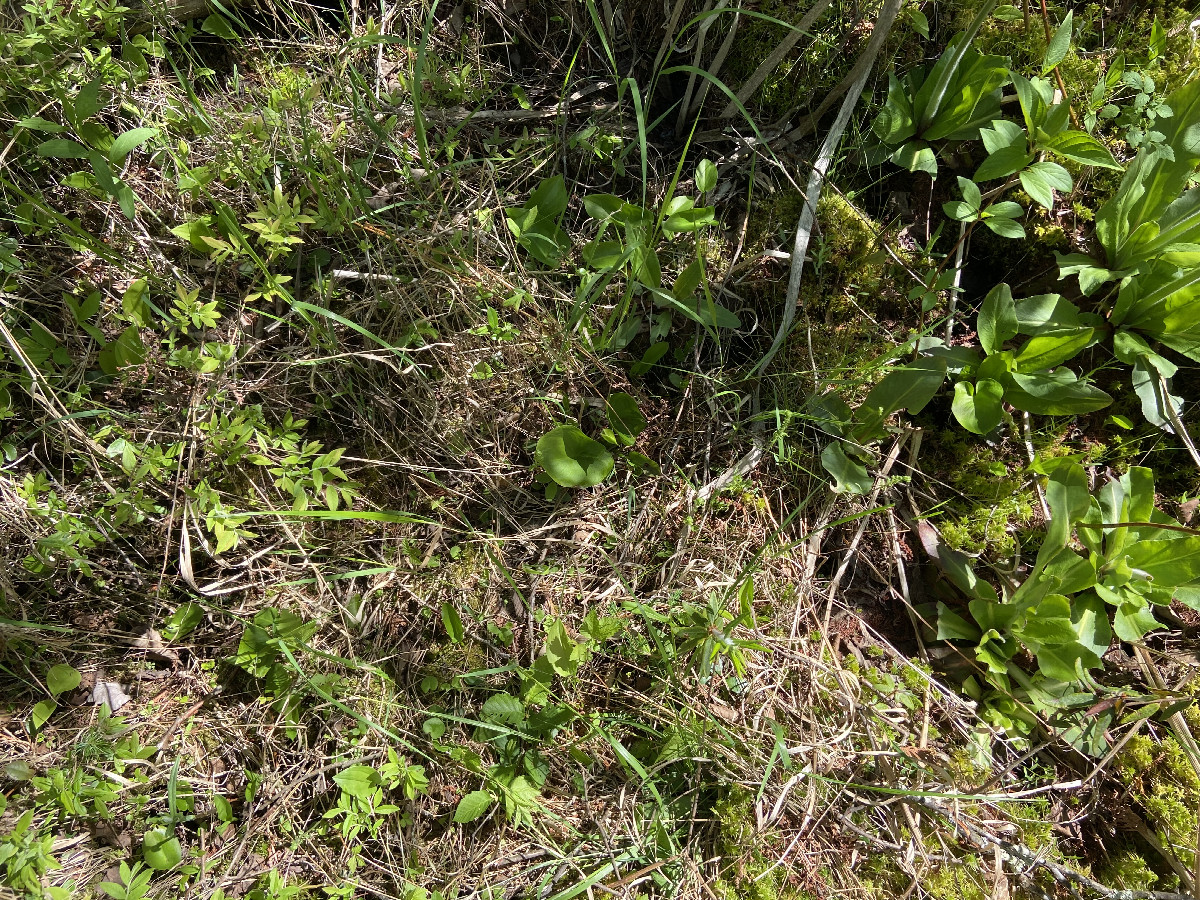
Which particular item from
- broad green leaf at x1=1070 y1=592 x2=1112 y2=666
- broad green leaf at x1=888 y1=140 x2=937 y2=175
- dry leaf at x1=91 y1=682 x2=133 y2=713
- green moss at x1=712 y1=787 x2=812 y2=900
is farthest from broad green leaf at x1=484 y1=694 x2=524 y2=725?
broad green leaf at x1=888 y1=140 x2=937 y2=175

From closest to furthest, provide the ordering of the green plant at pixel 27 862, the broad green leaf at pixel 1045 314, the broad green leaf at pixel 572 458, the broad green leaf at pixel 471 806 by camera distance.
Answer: the green plant at pixel 27 862 → the broad green leaf at pixel 471 806 → the broad green leaf at pixel 572 458 → the broad green leaf at pixel 1045 314

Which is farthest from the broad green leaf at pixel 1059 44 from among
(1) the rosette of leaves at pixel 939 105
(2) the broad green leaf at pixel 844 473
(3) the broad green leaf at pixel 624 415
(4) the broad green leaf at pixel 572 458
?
(4) the broad green leaf at pixel 572 458

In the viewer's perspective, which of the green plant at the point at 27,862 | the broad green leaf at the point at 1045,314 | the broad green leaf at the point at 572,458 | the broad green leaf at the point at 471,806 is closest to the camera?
the green plant at the point at 27,862

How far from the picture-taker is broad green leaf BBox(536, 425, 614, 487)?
5.54 feet

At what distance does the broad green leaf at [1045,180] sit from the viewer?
5.81 ft

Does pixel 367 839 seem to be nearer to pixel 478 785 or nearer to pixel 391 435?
pixel 478 785

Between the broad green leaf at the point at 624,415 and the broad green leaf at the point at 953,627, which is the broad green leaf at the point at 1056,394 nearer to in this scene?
the broad green leaf at the point at 953,627

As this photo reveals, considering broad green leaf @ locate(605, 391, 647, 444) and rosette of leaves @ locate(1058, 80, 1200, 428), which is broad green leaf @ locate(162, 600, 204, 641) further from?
rosette of leaves @ locate(1058, 80, 1200, 428)

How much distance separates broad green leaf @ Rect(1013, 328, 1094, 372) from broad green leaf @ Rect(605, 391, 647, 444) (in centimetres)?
97

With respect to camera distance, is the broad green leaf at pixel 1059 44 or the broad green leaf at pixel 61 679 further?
the broad green leaf at pixel 1059 44

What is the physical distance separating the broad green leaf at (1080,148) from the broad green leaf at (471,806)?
2.07 metres

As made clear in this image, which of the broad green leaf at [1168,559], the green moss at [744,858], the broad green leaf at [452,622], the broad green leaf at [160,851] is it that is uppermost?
the broad green leaf at [452,622]

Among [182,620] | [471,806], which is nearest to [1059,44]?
[471,806]

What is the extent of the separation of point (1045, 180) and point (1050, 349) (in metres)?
0.42
